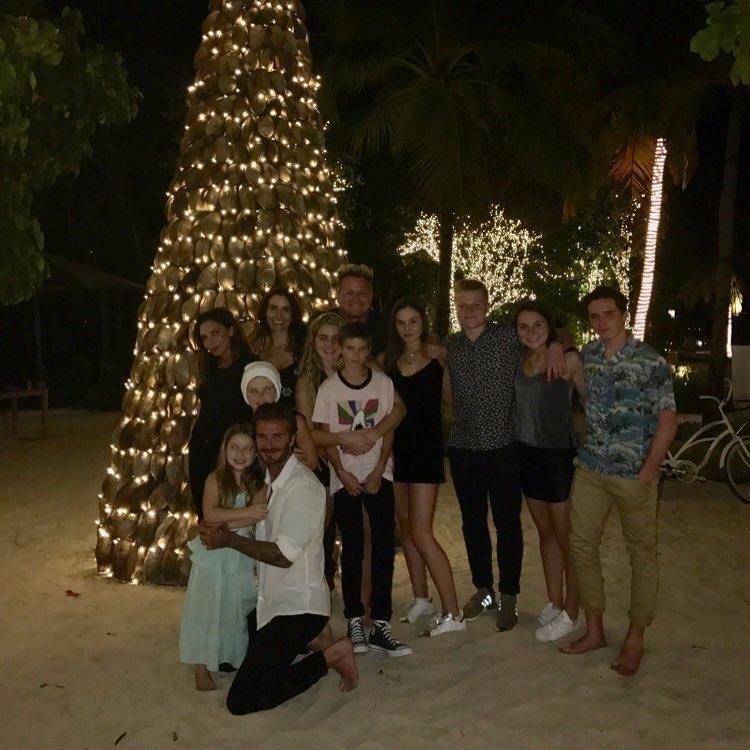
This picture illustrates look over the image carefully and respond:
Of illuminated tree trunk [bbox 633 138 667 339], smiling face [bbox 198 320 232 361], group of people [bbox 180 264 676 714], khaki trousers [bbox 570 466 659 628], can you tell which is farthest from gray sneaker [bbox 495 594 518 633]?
illuminated tree trunk [bbox 633 138 667 339]

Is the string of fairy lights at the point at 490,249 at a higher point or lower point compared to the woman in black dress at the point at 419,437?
higher

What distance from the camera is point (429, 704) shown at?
13.5ft

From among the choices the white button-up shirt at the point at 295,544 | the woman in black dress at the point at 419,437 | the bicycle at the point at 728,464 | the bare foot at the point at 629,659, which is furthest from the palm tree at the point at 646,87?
the white button-up shirt at the point at 295,544

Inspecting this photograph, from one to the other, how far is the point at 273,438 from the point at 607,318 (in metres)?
1.65

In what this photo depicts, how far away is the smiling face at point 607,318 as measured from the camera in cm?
431

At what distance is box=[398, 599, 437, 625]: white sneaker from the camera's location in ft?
16.9

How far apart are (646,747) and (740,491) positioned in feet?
17.2

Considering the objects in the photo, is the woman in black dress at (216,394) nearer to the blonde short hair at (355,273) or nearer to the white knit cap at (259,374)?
the white knit cap at (259,374)

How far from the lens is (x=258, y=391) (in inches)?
178

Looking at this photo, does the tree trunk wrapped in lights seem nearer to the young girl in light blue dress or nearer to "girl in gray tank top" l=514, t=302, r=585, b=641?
the young girl in light blue dress

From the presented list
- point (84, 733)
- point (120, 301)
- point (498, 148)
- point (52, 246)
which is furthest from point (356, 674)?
point (52, 246)

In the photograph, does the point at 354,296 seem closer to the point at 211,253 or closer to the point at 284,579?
the point at 211,253

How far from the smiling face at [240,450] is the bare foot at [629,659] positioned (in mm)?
2000

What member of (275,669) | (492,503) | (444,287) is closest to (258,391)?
(275,669)
